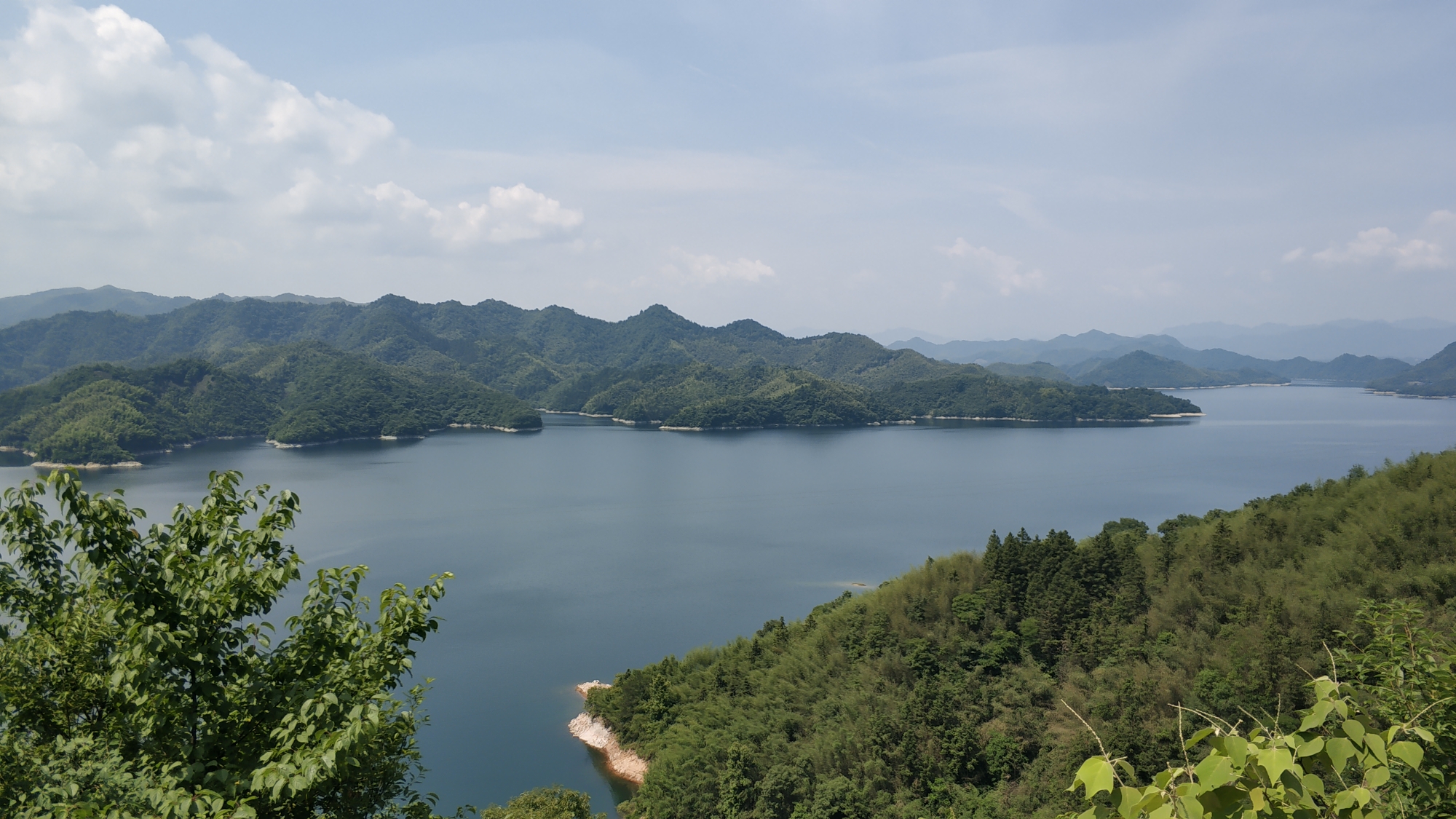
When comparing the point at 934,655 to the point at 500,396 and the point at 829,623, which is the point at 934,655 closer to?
the point at 829,623

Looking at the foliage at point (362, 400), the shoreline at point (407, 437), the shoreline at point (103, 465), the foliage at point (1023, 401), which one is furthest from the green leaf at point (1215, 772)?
the foliage at point (1023, 401)

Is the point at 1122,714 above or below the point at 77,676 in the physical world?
below

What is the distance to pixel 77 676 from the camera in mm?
4164

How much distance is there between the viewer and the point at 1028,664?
62.3 ft

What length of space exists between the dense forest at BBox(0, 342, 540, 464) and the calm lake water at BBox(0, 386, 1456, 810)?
14.5 ft

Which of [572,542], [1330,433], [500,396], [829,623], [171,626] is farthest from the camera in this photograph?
[500,396]

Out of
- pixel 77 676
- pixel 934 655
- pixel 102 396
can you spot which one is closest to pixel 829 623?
pixel 934 655

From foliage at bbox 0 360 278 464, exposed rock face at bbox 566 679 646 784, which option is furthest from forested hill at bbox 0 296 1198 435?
exposed rock face at bbox 566 679 646 784

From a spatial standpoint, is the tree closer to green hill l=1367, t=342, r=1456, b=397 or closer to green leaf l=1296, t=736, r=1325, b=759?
green leaf l=1296, t=736, r=1325, b=759

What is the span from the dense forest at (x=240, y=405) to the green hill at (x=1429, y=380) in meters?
172

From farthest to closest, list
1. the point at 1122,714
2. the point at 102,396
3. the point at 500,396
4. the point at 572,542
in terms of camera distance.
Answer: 1. the point at 500,396
2. the point at 102,396
3. the point at 572,542
4. the point at 1122,714

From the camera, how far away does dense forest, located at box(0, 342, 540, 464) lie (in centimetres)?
7256

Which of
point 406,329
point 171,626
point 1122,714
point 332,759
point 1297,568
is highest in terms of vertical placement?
point 406,329

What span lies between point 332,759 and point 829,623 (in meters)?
19.9
